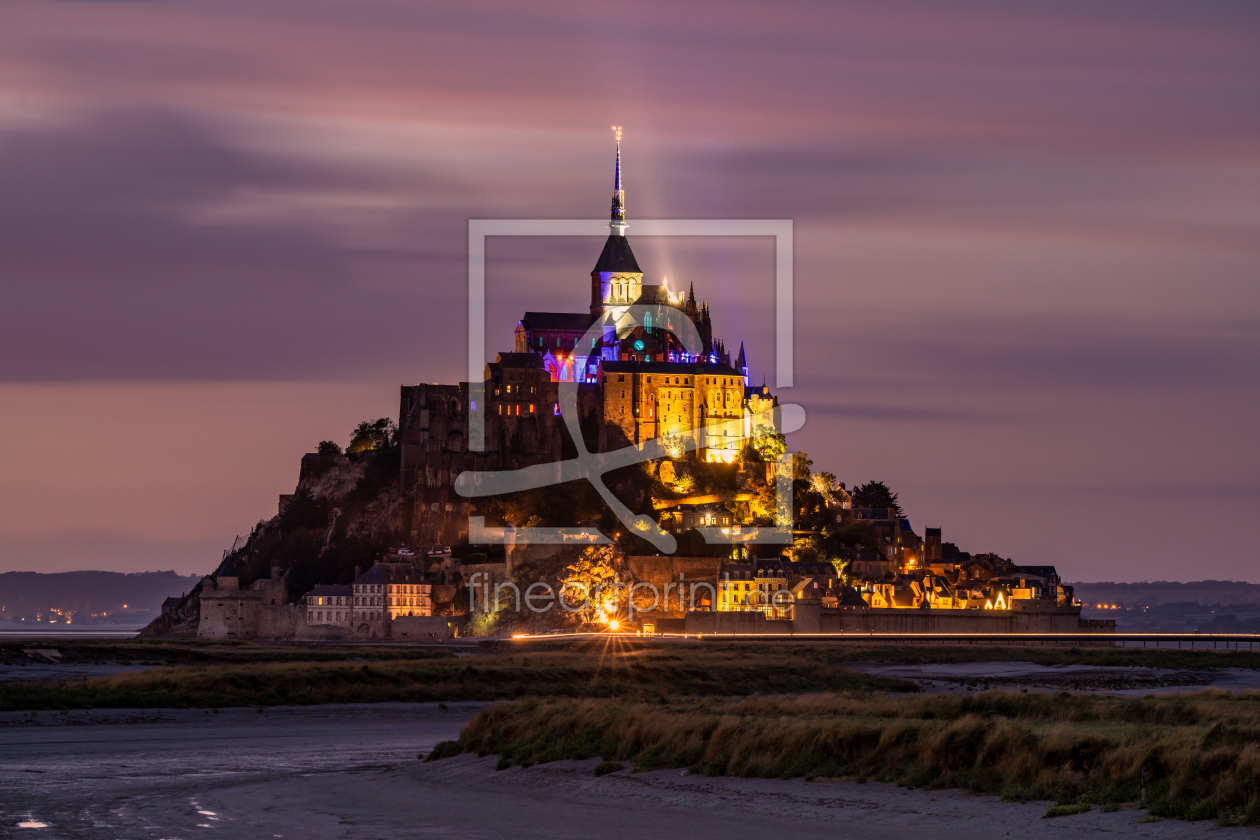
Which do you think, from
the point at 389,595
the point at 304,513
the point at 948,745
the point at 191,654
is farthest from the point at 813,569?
the point at 948,745

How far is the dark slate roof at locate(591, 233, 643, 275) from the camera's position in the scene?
16600cm

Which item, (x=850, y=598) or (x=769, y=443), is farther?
(x=769, y=443)

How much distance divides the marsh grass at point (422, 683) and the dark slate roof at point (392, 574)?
48516 millimetres

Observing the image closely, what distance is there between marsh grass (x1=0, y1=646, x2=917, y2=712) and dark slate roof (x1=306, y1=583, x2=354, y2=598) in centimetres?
4926

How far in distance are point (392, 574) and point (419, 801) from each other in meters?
91.0

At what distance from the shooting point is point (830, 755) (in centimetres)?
2456

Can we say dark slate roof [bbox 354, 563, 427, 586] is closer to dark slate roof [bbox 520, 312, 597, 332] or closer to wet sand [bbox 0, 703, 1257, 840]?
dark slate roof [bbox 520, 312, 597, 332]

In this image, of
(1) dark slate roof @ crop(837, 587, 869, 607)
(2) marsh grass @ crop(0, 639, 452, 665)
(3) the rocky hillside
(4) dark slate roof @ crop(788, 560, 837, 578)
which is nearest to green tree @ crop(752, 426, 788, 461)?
(4) dark slate roof @ crop(788, 560, 837, 578)

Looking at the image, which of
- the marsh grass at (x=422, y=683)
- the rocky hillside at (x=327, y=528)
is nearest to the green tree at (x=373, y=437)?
the rocky hillside at (x=327, y=528)

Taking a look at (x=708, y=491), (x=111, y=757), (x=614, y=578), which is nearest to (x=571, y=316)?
(x=708, y=491)

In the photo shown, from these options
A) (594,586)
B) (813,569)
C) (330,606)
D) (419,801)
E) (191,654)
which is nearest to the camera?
(419,801)

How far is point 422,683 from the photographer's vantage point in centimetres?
5450

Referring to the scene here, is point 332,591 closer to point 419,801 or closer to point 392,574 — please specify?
point 392,574

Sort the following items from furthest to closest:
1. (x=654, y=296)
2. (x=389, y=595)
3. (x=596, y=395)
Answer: (x=654, y=296) → (x=596, y=395) → (x=389, y=595)
